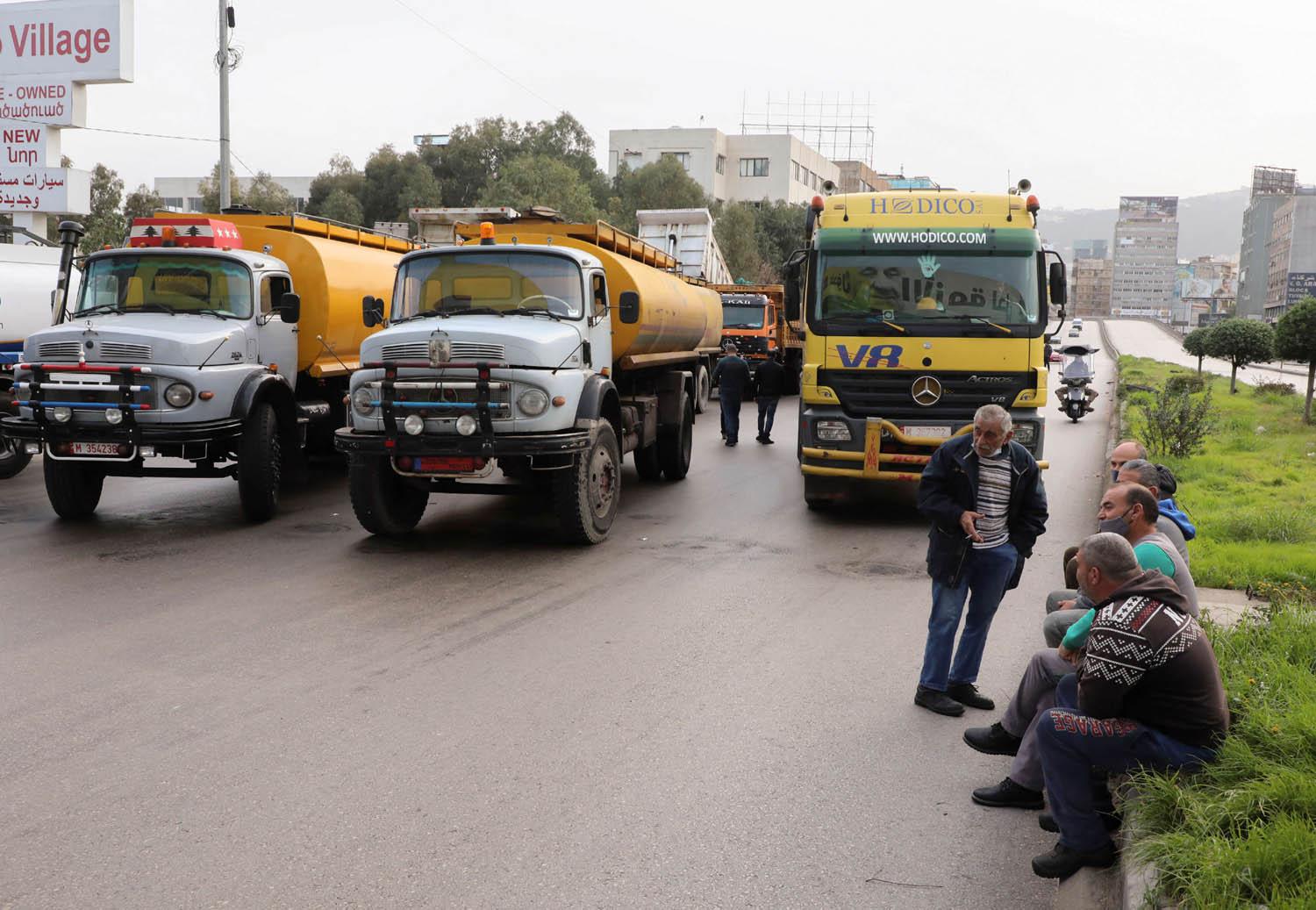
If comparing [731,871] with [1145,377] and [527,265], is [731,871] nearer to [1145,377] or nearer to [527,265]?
[527,265]

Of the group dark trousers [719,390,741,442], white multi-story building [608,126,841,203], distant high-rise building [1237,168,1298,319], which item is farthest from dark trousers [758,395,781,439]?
distant high-rise building [1237,168,1298,319]

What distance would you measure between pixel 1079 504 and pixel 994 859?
9.53 meters

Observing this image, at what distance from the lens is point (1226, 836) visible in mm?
3826

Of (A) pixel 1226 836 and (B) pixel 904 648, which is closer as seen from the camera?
(A) pixel 1226 836

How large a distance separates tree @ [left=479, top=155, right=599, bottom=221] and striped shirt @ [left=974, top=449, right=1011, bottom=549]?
39.6 meters

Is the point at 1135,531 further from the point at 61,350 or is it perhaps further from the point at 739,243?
the point at 739,243

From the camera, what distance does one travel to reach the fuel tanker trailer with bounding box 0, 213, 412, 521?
409 inches

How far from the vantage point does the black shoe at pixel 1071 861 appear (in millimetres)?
4188

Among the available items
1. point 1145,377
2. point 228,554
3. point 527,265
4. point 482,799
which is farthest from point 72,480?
point 1145,377

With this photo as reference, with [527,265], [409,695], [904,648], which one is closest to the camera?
[409,695]

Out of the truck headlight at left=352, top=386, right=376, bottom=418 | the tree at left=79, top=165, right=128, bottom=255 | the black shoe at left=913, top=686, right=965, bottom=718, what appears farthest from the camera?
the tree at left=79, top=165, right=128, bottom=255

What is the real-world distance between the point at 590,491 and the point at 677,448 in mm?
4564

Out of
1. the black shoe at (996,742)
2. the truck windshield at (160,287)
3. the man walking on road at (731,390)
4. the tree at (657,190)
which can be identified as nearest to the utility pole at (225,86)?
the man walking on road at (731,390)

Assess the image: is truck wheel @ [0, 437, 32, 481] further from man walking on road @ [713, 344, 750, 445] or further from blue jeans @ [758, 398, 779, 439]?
blue jeans @ [758, 398, 779, 439]
